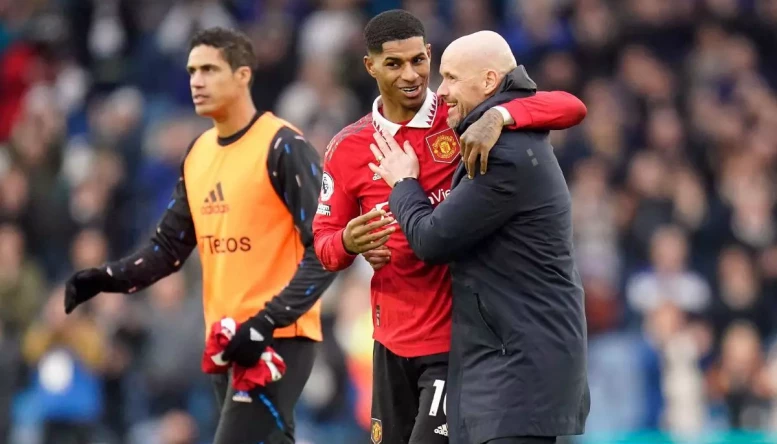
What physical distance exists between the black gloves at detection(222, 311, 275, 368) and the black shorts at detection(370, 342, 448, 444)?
0.58m

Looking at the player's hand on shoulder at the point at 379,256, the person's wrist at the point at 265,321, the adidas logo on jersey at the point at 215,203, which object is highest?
the adidas logo on jersey at the point at 215,203

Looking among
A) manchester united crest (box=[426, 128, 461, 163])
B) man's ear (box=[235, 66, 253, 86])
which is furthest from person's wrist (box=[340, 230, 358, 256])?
man's ear (box=[235, 66, 253, 86])

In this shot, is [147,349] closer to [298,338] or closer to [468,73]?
[298,338]

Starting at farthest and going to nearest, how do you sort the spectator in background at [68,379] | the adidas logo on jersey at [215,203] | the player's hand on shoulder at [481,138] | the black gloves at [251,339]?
the spectator in background at [68,379] → the adidas logo on jersey at [215,203] → the black gloves at [251,339] → the player's hand on shoulder at [481,138]

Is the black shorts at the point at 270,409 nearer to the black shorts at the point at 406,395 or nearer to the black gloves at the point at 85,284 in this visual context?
the black shorts at the point at 406,395

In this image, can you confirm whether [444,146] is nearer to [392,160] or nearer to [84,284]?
[392,160]

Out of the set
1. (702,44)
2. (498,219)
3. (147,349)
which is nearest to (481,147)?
(498,219)

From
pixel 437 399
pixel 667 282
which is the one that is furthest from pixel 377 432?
pixel 667 282

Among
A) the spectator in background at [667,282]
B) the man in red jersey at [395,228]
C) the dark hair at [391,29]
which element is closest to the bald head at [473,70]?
the man in red jersey at [395,228]

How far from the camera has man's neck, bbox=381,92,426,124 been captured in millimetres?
5863

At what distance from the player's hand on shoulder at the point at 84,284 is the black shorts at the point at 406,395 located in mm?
1588

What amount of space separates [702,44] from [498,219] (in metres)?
9.48

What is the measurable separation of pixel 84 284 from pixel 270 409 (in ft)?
3.66

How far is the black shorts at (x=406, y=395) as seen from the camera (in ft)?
18.6
